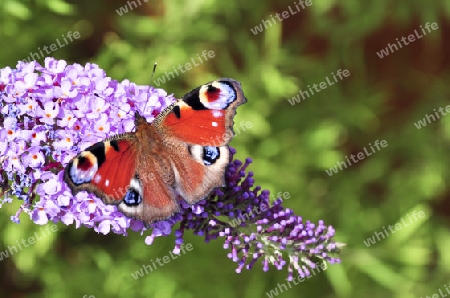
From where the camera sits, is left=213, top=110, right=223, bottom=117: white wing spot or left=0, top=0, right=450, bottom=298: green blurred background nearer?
left=213, top=110, right=223, bottom=117: white wing spot

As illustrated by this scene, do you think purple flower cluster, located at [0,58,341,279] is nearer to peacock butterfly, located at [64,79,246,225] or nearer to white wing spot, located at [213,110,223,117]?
peacock butterfly, located at [64,79,246,225]

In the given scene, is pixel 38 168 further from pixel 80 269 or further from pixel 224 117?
pixel 80 269

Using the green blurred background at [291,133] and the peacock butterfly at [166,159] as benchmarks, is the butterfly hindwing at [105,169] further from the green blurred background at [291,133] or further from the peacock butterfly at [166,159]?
the green blurred background at [291,133]

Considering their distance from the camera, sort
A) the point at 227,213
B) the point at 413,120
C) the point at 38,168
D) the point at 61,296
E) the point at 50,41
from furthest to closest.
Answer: the point at 413,120 → the point at 50,41 → the point at 61,296 → the point at 227,213 → the point at 38,168

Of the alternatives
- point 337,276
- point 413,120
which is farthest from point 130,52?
point 413,120

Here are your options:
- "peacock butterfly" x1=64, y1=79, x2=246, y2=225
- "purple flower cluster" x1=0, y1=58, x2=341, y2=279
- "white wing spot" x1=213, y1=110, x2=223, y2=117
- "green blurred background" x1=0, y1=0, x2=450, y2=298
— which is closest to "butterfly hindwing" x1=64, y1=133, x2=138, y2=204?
"peacock butterfly" x1=64, y1=79, x2=246, y2=225

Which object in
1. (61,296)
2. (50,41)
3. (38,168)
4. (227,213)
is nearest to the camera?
(38,168)
